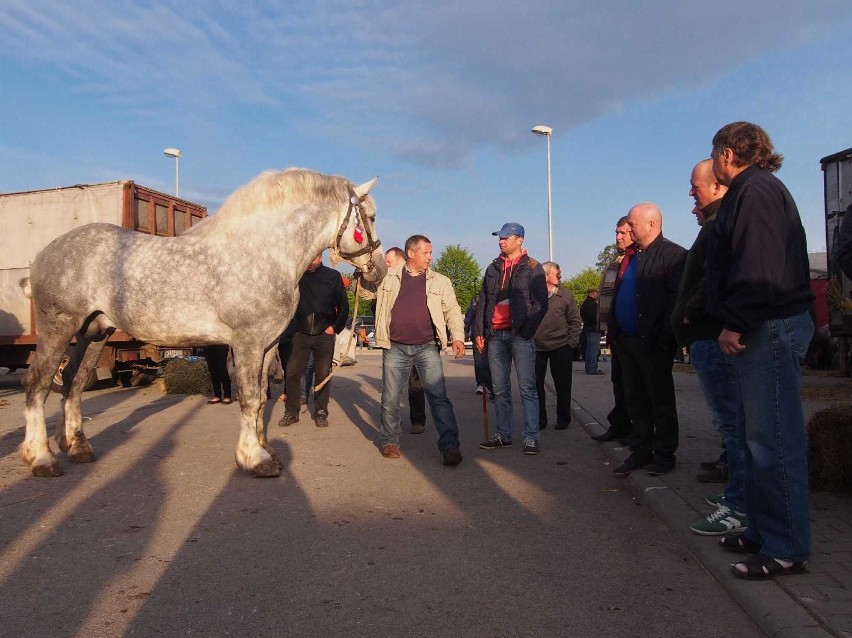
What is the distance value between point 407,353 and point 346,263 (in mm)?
1041

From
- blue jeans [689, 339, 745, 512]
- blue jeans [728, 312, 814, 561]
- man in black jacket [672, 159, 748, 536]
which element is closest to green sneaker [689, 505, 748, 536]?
man in black jacket [672, 159, 748, 536]

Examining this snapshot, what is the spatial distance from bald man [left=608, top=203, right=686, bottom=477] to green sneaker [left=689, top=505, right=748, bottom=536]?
148 centimetres

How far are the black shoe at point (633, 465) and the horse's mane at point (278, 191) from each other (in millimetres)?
3414

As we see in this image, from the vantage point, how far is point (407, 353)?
666 centimetres

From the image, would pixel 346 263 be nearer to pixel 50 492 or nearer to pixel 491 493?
pixel 491 493

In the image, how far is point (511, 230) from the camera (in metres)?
7.03

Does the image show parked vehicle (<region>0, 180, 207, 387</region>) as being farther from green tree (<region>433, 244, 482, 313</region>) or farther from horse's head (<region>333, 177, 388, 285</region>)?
green tree (<region>433, 244, 482, 313</region>)

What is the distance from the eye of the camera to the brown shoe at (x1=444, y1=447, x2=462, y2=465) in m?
6.25

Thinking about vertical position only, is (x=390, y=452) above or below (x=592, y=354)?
below

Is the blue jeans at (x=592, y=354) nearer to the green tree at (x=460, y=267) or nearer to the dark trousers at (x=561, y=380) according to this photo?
the dark trousers at (x=561, y=380)

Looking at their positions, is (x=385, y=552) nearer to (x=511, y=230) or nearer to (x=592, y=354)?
(x=511, y=230)

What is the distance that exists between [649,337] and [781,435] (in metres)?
2.14

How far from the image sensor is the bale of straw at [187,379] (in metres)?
12.4

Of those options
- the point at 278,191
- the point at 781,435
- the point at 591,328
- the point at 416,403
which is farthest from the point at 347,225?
the point at 591,328
